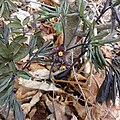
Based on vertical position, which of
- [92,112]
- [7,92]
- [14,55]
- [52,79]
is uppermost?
[14,55]

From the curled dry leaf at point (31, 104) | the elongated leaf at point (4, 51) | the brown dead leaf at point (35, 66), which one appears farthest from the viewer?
the brown dead leaf at point (35, 66)

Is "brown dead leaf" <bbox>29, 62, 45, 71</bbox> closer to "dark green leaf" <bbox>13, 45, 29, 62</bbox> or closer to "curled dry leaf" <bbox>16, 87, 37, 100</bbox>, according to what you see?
"curled dry leaf" <bbox>16, 87, 37, 100</bbox>

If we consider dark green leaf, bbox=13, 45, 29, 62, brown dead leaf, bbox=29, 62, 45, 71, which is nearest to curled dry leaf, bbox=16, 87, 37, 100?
brown dead leaf, bbox=29, 62, 45, 71

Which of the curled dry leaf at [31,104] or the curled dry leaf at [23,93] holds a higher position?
the curled dry leaf at [23,93]

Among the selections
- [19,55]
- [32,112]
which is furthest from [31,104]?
[19,55]

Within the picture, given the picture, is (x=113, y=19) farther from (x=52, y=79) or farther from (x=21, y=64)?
(x=21, y=64)

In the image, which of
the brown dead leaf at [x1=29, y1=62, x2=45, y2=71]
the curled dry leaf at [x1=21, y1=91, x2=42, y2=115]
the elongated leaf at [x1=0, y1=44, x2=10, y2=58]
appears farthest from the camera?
the brown dead leaf at [x1=29, y1=62, x2=45, y2=71]

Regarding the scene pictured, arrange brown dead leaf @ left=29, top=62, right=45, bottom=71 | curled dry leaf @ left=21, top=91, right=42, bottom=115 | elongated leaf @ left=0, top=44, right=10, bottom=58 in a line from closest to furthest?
1. elongated leaf @ left=0, top=44, right=10, bottom=58
2. curled dry leaf @ left=21, top=91, right=42, bottom=115
3. brown dead leaf @ left=29, top=62, right=45, bottom=71

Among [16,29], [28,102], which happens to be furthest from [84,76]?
[16,29]

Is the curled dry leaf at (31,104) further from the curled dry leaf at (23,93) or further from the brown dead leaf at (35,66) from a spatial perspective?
the brown dead leaf at (35,66)

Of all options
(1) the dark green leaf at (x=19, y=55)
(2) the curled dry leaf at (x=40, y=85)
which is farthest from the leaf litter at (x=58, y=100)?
(1) the dark green leaf at (x=19, y=55)

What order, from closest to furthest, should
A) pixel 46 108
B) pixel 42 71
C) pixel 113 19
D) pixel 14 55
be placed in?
pixel 14 55
pixel 113 19
pixel 46 108
pixel 42 71
